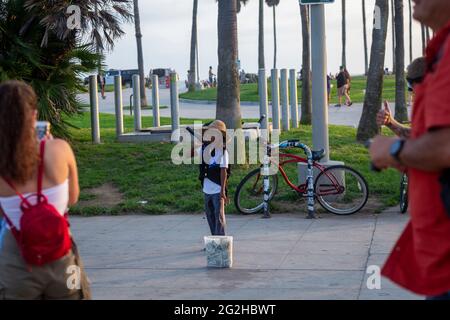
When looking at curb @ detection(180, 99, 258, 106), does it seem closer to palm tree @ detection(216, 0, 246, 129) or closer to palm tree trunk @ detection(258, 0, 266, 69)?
palm tree trunk @ detection(258, 0, 266, 69)

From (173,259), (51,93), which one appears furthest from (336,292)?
(51,93)

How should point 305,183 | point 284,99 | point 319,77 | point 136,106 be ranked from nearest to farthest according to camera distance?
point 305,183, point 319,77, point 136,106, point 284,99

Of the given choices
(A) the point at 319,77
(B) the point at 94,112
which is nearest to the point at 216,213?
(A) the point at 319,77

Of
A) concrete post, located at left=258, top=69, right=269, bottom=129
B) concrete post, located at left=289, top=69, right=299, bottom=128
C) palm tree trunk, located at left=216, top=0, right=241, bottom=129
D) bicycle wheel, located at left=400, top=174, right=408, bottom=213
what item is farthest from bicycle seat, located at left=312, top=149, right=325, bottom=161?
concrete post, located at left=289, top=69, right=299, bottom=128

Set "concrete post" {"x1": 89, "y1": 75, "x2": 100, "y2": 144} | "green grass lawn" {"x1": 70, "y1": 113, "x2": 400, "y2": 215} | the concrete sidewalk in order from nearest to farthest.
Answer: the concrete sidewalk < "green grass lawn" {"x1": 70, "y1": 113, "x2": 400, "y2": 215} < "concrete post" {"x1": 89, "y1": 75, "x2": 100, "y2": 144}

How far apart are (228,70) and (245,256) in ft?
22.6

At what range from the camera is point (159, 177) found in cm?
1405

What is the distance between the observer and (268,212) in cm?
1159

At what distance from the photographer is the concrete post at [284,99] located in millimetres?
20422

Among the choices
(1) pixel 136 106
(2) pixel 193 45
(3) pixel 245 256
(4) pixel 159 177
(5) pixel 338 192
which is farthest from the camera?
(2) pixel 193 45

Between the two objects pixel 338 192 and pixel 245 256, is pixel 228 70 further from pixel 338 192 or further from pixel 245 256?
pixel 245 256

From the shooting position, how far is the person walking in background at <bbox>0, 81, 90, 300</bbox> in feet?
13.0

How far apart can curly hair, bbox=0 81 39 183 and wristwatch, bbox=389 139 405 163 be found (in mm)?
1787

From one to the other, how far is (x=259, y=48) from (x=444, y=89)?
181 ft
